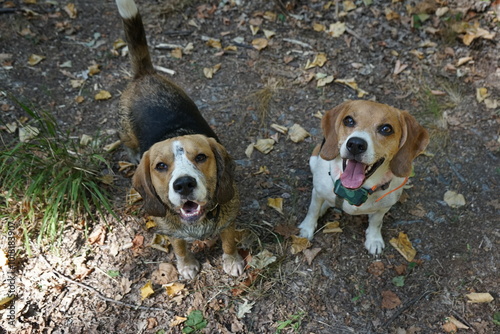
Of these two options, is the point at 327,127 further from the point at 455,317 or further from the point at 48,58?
the point at 48,58

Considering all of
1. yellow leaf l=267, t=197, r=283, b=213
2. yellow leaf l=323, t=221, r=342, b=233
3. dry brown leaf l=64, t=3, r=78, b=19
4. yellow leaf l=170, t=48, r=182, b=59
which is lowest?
yellow leaf l=323, t=221, r=342, b=233

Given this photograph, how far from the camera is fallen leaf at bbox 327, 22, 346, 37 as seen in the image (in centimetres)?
566

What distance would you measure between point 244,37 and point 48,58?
2702mm

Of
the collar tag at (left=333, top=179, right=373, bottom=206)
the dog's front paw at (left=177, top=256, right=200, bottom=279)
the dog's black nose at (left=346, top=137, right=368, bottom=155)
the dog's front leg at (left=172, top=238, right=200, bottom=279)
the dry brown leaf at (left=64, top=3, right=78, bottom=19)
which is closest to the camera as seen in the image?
the dog's black nose at (left=346, top=137, right=368, bottom=155)

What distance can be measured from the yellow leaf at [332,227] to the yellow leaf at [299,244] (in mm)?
225

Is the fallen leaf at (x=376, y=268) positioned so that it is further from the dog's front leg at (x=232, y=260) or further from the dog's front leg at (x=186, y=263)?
the dog's front leg at (x=186, y=263)

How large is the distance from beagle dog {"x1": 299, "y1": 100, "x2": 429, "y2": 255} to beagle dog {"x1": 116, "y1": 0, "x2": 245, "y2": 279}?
2.71 feet

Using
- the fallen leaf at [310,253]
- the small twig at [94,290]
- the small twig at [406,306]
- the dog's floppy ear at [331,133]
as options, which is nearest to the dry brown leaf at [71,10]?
the small twig at [94,290]

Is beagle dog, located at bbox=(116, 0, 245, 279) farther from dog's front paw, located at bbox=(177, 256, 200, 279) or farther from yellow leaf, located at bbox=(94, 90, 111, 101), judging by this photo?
yellow leaf, located at bbox=(94, 90, 111, 101)

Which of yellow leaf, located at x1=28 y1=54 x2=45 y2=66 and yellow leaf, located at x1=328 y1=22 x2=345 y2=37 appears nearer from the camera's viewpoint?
yellow leaf, located at x1=28 y1=54 x2=45 y2=66

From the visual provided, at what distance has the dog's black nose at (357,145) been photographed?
282cm

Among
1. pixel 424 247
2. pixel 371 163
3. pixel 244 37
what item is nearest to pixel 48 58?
pixel 244 37

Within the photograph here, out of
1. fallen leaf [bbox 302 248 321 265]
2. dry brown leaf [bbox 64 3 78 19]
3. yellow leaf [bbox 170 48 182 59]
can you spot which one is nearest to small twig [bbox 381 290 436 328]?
fallen leaf [bbox 302 248 321 265]

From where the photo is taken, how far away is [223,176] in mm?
3055
